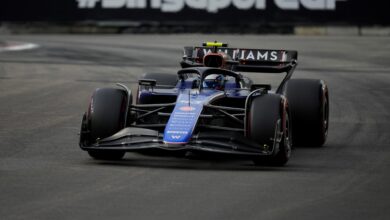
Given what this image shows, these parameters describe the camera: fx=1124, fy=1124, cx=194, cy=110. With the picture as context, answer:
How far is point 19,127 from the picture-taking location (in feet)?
48.4

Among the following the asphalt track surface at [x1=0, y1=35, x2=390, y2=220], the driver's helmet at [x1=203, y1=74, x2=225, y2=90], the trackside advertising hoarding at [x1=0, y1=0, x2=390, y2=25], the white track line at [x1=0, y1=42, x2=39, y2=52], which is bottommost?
the white track line at [x1=0, y1=42, x2=39, y2=52]

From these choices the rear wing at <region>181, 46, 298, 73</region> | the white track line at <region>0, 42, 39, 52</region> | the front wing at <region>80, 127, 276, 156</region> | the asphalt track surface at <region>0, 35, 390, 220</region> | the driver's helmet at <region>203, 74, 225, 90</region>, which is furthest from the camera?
the white track line at <region>0, 42, 39, 52</region>

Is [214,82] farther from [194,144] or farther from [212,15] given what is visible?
[212,15]

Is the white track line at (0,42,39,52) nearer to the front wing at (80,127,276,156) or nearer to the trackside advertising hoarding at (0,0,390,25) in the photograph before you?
the trackside advertising hoarding at (0,0,390,25)

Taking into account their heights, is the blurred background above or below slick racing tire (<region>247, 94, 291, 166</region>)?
below

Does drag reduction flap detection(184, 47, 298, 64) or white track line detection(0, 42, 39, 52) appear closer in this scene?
drag reduction flap detection(184, 47, 298, 64)

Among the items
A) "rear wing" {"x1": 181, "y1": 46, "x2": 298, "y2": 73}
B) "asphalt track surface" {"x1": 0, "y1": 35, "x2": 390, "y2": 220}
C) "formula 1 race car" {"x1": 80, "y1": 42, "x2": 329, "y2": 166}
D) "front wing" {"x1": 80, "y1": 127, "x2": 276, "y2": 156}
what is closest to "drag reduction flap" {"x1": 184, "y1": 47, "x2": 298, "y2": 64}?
"rear wing" {"x1": 181, "y1": 46, "x2": 298, "y2": 73}

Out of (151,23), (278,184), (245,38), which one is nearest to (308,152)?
(278,184)

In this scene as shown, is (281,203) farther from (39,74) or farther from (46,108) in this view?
(39,74)

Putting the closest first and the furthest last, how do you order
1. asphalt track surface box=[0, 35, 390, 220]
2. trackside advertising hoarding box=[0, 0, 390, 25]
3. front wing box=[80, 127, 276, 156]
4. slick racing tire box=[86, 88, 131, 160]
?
asphalt track surface box=[0, 35, 390, 220]
front wing box=[80, 127, 276, 156]
slick racing tire box=[86, 88, 131, 160]
trackside advertising hoarding box=[0, 0, 390, 25]

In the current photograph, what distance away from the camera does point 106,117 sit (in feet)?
38.2

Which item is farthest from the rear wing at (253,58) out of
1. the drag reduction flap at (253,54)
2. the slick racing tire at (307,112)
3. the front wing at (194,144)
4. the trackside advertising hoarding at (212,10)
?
the trackside advertising hoarding at (212,10)

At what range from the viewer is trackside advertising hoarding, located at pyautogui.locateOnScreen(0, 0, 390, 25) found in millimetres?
39594

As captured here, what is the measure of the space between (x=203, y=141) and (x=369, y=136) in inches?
152
